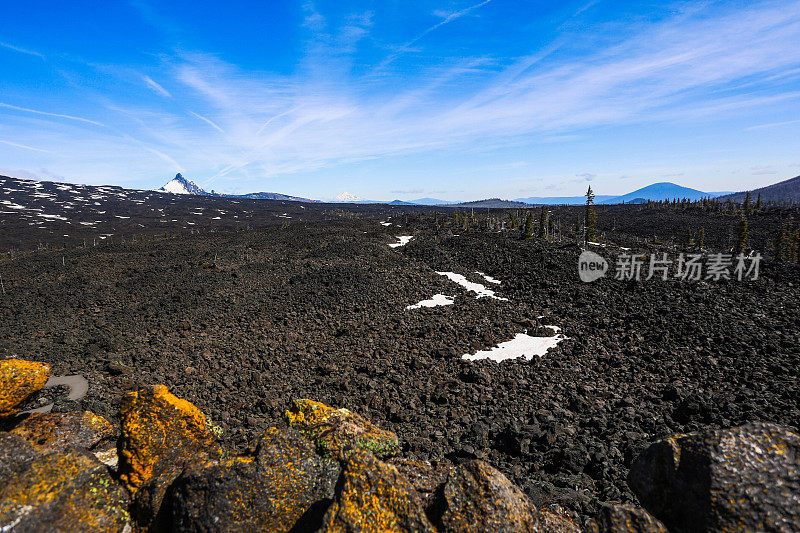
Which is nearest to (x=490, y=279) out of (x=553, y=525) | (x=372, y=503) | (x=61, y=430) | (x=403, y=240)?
(x=403, y=240)

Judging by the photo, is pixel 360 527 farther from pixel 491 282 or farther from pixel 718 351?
pixel 491 282

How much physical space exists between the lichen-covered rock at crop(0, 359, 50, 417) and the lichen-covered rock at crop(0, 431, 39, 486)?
4.47 feet

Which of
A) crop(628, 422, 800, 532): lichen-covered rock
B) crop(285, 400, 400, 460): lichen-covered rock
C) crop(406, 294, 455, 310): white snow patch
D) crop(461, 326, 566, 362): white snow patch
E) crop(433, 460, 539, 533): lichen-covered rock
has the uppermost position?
crop(628, 422, 800, 532): lichen-covered rock

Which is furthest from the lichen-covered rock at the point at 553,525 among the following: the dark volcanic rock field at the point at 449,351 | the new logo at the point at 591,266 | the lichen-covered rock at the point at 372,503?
the new logo at the point at 591,266

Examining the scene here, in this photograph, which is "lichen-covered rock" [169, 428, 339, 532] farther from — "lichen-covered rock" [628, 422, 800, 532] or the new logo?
the new logo

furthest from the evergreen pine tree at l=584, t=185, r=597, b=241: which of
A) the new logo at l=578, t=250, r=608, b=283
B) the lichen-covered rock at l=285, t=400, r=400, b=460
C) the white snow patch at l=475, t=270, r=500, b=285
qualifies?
the lichen-covered rock at l=285, t=400, r=400, b=460

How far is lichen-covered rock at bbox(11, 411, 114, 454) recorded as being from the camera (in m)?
6.38

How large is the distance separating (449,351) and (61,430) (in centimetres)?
1584

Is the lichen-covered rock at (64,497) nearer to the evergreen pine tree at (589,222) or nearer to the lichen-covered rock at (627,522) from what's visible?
the lichen-covered rock at (627,522)

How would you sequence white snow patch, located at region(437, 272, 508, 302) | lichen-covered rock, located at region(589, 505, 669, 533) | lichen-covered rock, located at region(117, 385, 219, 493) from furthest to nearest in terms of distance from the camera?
white snow patch, located at region(437, 272, 508, 302)
lichen-covered rock, located at region(117, 385, 219, 493)
lichen-covered rock, located at region(589, 505, 669, 533)

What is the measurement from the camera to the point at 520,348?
20.0 metres

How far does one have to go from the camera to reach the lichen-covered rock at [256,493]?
14.9 feet

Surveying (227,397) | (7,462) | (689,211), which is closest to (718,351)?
(227,397)

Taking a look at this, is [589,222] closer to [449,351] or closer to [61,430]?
[449,351]
